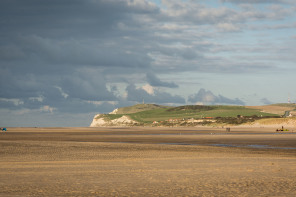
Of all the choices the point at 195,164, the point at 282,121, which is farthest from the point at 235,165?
the point at 282,121

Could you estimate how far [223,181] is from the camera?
67.5ft

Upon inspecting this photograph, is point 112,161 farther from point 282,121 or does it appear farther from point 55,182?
point 282,121

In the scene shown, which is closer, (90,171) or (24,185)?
(24,185)

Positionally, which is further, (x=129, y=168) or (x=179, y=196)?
(x=129, y=168)

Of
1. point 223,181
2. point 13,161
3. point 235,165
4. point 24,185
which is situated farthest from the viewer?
point 13,161

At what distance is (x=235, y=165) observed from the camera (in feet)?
90.2

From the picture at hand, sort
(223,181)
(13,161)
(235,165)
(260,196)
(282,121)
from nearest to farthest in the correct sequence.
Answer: (260,196) < (223,181) < (235,165) < (13,161) < (282,121)

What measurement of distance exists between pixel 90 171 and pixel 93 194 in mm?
7466

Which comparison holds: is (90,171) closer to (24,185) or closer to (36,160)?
(24,185)

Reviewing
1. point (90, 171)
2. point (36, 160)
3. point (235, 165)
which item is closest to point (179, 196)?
point (90, 171)

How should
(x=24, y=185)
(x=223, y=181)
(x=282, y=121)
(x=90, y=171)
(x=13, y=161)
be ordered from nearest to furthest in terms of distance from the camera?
(x=24, y=185) < (x=223, y=181) < (x=90, y=171) < (x=13, y=161) < (x=282, y=121)

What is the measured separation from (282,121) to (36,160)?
13021 cm

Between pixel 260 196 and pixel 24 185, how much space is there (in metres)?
10.3

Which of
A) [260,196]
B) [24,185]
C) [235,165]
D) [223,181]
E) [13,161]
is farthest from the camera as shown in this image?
[13,161]
